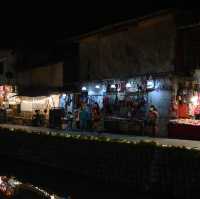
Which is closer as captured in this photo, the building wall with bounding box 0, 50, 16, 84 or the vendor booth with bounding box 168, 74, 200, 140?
the vendor booth with bounding box 168, 74, 200, 140

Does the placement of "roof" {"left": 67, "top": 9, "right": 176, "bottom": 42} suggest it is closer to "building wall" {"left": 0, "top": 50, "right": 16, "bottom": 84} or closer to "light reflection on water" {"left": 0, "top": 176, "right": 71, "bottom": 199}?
"building wall" {"left": 0, "top": 50, "right": 16, "bottom": 84}

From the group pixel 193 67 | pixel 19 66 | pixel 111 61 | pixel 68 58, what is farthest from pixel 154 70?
pixel 19 66

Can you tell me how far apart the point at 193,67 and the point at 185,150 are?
484 inches

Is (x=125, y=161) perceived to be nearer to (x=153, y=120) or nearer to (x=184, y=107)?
(x=153, y=120)

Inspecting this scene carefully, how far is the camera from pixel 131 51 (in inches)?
1140

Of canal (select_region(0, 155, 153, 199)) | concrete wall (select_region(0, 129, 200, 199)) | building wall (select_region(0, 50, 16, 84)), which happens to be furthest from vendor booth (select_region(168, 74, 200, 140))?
building wall (select_region(0, 50, 16, 84))

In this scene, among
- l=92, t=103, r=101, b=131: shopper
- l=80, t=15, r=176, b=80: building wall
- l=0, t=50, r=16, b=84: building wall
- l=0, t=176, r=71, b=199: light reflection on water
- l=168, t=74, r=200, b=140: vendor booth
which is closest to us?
l=0, t=176, r=71, b=199: light reflection on water

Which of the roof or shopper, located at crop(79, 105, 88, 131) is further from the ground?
the roof

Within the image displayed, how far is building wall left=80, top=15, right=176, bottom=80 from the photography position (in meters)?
26.3

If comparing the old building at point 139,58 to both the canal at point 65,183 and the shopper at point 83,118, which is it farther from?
the canal at point 65,183

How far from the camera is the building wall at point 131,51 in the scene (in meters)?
26.3

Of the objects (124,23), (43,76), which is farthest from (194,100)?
(43,76)

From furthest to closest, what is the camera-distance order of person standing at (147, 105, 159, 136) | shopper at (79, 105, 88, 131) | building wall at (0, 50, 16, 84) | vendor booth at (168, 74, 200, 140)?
building wall at (0, 50, 16, 84)
shopper at (79, 105, 88, 131)
person standing at (147, 105, 159, 136)
vendor booth at (168, 74, 200, 140)

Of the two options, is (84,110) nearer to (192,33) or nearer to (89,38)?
(89,38)
